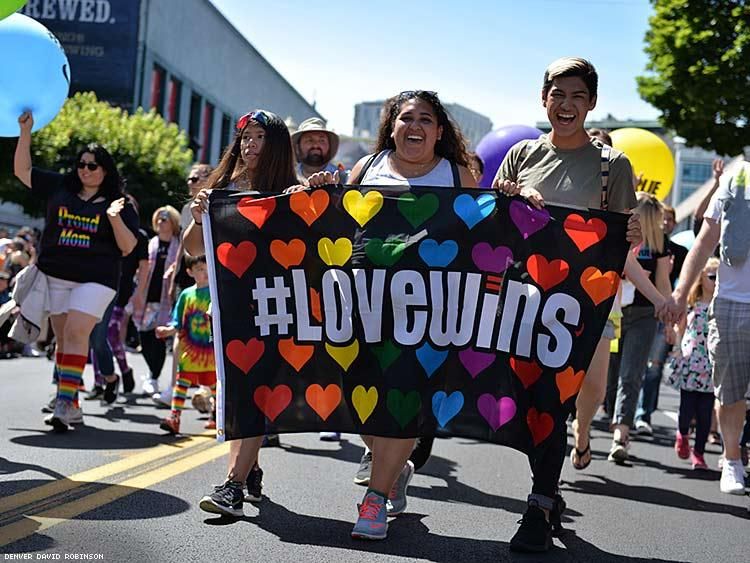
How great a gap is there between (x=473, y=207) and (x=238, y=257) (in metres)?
1.05

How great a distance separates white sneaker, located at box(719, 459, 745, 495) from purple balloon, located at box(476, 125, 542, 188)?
442cm

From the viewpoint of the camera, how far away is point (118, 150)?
3825 centimetres

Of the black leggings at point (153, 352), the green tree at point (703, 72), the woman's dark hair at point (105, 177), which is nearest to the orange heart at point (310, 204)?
the woman's dark hair at point (105, 177)

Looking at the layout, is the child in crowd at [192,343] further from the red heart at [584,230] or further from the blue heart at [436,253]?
the red heart at [584,230]

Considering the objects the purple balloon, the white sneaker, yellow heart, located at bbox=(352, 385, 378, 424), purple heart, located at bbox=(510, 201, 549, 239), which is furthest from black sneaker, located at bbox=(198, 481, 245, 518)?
the purple balloon

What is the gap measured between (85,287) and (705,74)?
20518 mm

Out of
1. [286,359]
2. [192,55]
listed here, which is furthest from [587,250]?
[192,55]

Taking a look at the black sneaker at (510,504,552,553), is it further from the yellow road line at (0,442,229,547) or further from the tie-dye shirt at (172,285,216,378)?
the tie-dye shirt at (172,285,216,378)

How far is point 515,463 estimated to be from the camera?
317 inches

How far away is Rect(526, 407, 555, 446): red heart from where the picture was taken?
16.5 feet

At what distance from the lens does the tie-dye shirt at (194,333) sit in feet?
27.7

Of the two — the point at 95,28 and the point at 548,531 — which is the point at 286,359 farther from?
the point at 95,28

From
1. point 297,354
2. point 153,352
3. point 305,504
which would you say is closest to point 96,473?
point 305,504

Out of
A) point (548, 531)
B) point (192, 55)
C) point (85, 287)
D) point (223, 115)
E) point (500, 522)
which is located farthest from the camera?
point (223, 115)
